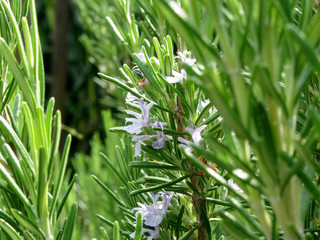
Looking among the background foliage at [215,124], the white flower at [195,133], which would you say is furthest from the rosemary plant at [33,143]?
the white flower at [195,133]

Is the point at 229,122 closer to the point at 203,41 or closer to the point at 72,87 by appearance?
the point at 203,41

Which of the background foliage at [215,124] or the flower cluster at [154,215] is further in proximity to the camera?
the flower cluster at [154,215]

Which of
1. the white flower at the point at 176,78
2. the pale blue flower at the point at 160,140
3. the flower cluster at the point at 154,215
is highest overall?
the white flower at the point at 176,78

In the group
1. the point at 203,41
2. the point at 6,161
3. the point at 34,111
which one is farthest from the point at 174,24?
the point at 6,161

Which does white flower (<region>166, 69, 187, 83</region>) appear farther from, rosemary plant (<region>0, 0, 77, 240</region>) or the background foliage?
rosemary plant (<region>0, 0, 77, 240</region>)

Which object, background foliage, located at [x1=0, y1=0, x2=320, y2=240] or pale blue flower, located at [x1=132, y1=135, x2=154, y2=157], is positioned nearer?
background foliage, located at [x1=0, y1=0, x2=320, y2=240]

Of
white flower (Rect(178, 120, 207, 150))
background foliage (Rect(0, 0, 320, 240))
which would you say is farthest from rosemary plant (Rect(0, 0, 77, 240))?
white flower (Rect(178, 120, 207, 150))

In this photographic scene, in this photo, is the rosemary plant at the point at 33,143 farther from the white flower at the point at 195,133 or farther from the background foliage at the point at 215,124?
the white flower at the point at 195,133

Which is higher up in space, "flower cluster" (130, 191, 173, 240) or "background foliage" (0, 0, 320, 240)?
"background foliage" (0, 0, 320, 240)

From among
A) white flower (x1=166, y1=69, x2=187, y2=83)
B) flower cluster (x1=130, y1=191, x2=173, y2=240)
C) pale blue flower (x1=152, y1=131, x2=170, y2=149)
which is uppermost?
white flower (x1=166, y1=69, x2=187, y2=83)

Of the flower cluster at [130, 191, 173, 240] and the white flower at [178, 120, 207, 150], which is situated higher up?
the white flower at [178, 120, 207, 150]

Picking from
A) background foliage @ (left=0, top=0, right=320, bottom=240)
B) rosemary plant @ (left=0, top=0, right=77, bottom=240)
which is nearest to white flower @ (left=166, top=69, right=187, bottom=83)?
background foliage @ (left=0, top=0, right=320, bottom=240)
